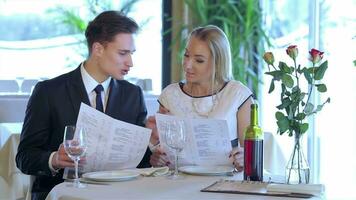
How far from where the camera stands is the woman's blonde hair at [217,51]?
8.83 ft

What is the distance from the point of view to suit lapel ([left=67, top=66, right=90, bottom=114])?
7.89ft

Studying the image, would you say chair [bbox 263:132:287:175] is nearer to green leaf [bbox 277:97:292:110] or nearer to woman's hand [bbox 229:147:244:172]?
woman's hand [bbox 229:147:244:172]

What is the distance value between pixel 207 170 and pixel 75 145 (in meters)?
0.50

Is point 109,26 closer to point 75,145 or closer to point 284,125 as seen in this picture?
point 75,145

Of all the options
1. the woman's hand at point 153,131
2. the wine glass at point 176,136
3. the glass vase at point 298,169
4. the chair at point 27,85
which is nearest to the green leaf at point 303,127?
the glass vase at point 298,169

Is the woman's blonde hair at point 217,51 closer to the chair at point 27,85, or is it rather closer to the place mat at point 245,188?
→ the place mat at point 245,188

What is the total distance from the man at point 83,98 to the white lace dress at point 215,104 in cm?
17

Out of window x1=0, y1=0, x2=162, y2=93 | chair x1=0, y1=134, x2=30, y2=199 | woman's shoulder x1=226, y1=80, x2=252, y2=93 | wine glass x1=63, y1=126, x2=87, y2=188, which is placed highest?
window x1=0, y1=0, x2=162, y2=93

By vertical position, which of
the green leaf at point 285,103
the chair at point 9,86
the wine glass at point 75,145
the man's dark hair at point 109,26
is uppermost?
the man's dark hair at point 109,26

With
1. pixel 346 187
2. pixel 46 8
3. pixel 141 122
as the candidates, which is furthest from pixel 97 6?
pixel 141 122

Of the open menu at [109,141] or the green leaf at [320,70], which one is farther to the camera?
the open menu at [109,141]

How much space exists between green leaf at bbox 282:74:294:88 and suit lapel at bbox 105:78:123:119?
798 millimetres

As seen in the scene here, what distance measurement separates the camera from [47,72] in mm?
5211

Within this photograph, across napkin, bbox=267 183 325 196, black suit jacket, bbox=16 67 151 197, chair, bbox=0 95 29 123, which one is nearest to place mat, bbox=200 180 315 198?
napkin, bbox=267 183 325 196
